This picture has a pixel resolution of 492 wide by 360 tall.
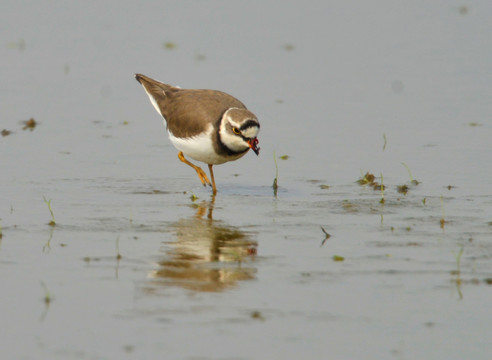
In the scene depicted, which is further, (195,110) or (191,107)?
(191,107)

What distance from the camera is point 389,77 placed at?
57.7 ft

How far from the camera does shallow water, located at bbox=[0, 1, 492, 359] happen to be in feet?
23.6

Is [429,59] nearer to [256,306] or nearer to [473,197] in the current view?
[473,197]

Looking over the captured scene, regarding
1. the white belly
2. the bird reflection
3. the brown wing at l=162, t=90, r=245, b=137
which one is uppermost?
the brown wing at l=162, t=90, r=245, b=137

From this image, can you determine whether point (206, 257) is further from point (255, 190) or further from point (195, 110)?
point (195, 110)

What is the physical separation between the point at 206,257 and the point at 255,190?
306 cm

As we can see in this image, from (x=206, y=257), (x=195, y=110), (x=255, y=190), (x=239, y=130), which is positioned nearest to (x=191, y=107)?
(x=195, y=110)

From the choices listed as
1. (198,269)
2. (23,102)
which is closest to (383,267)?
(198,269)

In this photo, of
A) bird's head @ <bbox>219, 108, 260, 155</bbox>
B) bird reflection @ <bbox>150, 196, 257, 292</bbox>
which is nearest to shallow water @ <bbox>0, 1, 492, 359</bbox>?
bird reflection @ <bbox>150, 196, 257, 292</bbox>

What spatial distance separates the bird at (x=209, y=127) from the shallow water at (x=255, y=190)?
1.38 ft

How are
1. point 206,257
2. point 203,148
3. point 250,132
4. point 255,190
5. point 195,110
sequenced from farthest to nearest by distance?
point 195,110
point 203,148
point 255,190
point 250,132
point 206,257

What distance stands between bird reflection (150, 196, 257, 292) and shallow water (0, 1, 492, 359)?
32 millimetres

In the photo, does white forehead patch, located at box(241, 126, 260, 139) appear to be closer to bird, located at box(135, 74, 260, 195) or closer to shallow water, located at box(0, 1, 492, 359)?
bird, located at box(135, 74, 260, 195)

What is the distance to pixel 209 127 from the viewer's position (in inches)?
476
